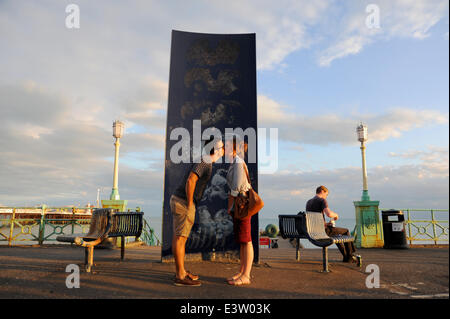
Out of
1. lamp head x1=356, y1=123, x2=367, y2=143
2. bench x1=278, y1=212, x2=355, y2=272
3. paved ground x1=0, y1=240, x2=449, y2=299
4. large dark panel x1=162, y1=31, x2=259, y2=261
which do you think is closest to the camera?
paved ground x1=0, y1=240, x2=449, y2=299

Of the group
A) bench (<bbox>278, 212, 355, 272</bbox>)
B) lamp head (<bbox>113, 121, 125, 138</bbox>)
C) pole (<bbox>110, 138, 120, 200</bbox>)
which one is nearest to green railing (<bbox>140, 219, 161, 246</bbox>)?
pole (<bbox>110, 138, 120, 200</bbox>)

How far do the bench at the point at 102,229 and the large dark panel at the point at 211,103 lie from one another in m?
0.95

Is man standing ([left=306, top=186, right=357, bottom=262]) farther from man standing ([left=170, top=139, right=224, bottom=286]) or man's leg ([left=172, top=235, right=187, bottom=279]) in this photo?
man's leg ([left=172, top=235, right=187, bottom=279])

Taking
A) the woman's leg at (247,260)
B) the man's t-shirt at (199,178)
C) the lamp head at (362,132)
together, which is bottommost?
the woman's leg at (247,260)

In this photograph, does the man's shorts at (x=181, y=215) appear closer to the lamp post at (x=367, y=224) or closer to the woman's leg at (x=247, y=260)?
the woman's leg at (x=247, y=260)

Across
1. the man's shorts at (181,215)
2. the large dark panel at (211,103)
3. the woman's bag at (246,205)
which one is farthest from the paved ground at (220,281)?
the woman's bag at (246,205)

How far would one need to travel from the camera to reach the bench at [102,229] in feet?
16.4

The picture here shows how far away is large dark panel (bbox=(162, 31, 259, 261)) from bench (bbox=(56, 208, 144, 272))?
0.95 m

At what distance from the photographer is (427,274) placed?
497cm

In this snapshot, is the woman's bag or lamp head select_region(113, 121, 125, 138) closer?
the woman's bag

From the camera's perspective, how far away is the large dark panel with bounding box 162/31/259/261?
6.08 meters

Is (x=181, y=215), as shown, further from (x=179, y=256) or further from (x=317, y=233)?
(x=317, y=233)

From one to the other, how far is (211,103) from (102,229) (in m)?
3.22

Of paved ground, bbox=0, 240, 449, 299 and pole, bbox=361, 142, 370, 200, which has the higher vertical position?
pole, bbox=361, 142, 370, 200
